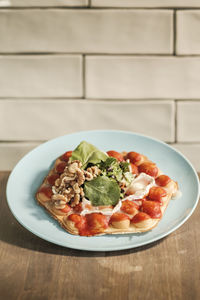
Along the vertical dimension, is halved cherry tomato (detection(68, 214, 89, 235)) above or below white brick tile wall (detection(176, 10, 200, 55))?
below

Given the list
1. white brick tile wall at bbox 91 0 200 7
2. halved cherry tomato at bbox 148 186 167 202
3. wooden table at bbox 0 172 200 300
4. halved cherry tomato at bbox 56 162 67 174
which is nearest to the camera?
wooden table at bbox 0 172 200 300

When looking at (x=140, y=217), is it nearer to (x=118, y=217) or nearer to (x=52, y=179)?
(x=118, y=217)

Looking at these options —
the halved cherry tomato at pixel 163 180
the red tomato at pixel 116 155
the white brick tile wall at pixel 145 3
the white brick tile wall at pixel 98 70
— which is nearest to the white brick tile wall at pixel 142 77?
the white brick tile wall at pixel 98 70

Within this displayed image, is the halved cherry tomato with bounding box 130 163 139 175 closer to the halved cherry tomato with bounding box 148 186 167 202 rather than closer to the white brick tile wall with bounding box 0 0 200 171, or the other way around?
the halved cherry tomato with bounding box 148 186 167 202

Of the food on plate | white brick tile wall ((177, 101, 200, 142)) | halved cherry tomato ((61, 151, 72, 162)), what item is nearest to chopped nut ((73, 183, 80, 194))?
the food on plate

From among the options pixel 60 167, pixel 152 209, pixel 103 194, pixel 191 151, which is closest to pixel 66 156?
pixel 60 167

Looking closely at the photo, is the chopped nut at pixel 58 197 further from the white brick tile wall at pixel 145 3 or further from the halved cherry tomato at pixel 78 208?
the white brick tile wall at pixel 145 3
